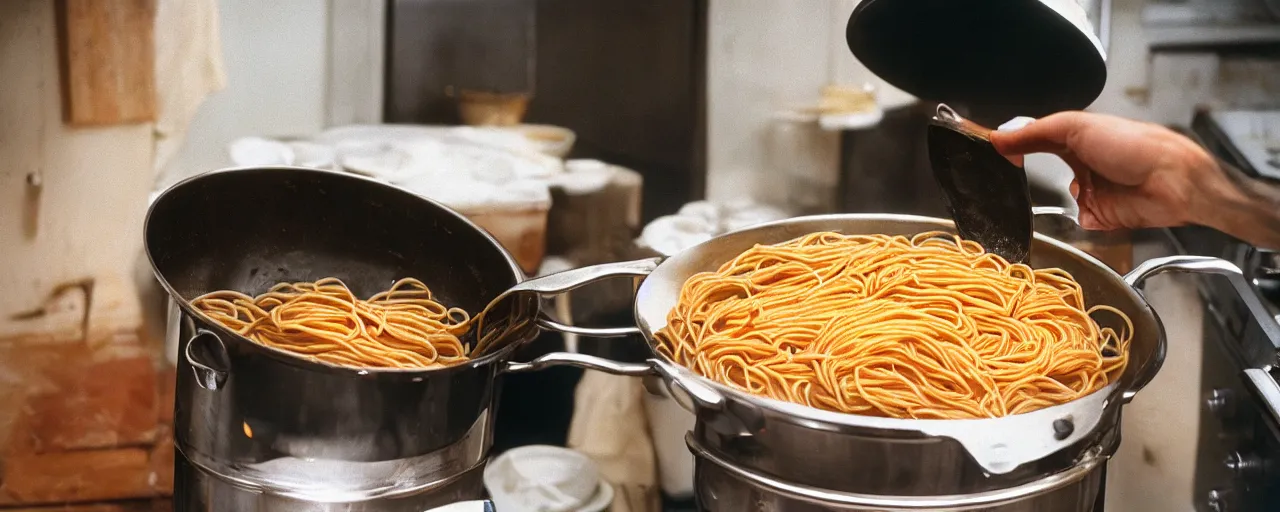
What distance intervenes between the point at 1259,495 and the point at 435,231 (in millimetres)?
1601

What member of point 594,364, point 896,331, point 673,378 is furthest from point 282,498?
point 896,331

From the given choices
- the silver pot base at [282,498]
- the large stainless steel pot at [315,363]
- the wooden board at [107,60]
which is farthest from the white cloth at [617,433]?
the wooden board at [107,60]

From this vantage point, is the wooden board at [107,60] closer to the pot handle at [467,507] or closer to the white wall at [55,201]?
the white wall at [55,201]

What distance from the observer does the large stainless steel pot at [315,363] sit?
4.73 ft

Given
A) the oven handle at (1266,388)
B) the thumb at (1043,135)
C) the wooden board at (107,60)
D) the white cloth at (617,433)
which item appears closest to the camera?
the thumb at (1043,135)

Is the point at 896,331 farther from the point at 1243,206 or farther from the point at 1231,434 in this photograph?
the point at 1231,434

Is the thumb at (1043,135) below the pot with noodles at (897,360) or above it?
above

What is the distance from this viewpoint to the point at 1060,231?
88.0 inches

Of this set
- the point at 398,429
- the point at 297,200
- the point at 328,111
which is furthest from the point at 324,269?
the point at 398,429

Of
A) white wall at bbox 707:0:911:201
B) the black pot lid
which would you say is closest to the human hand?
the black pot lid

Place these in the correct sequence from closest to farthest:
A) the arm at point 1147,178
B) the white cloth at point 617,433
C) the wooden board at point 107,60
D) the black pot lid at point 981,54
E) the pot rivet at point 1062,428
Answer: the pot rivet at point 1062,428 → the arm at point 1147,178 → the black pot lid at point 981,54 → the wooden board at point 107,60 → the white cloth at point 617,433

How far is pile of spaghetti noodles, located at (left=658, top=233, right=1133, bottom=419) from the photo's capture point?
4.58 feet

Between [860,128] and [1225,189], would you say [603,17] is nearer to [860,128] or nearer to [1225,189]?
[860,128]

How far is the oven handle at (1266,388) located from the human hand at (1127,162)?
1.28 feet
